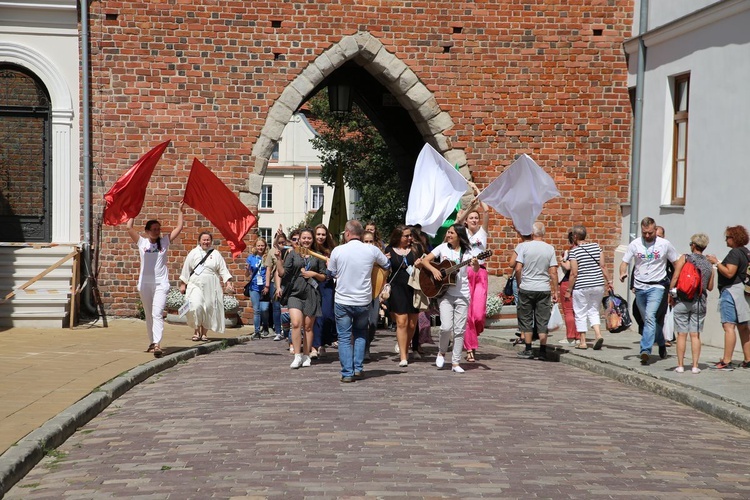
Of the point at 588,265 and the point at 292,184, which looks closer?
the point at 588,265

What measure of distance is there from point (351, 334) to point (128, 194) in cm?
361

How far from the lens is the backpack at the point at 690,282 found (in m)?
10.9

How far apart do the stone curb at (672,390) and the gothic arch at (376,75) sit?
6.39m

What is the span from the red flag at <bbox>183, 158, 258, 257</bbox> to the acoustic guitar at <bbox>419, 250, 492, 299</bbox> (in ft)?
9.26

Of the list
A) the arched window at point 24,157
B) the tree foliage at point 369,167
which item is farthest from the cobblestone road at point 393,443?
the tree foliage at point 369,167

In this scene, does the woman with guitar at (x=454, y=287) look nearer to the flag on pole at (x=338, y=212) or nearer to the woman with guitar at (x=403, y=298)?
the woman with guitar at (x=403, y=298)

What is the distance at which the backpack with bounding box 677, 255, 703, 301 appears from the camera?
10.9m

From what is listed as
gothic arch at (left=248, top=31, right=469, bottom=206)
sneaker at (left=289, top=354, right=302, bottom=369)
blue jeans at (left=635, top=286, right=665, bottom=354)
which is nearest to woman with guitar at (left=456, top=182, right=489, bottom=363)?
blue jeans at (left=635, top=286, right=665, bottom=354)

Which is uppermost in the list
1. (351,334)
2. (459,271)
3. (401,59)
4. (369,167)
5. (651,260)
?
(401,59)

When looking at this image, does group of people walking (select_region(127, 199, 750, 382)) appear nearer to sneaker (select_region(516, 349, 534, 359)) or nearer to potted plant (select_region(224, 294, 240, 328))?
sneaker (select_region(516, 349, 534, 359))

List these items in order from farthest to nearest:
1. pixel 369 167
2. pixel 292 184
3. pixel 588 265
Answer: pixel 292 184
pixel 369 167
pixel 588 265

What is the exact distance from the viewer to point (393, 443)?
739cm

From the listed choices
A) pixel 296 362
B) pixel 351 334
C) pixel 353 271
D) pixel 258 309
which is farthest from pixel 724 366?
pixel 258 309

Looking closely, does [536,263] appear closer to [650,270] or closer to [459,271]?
[650,270]
